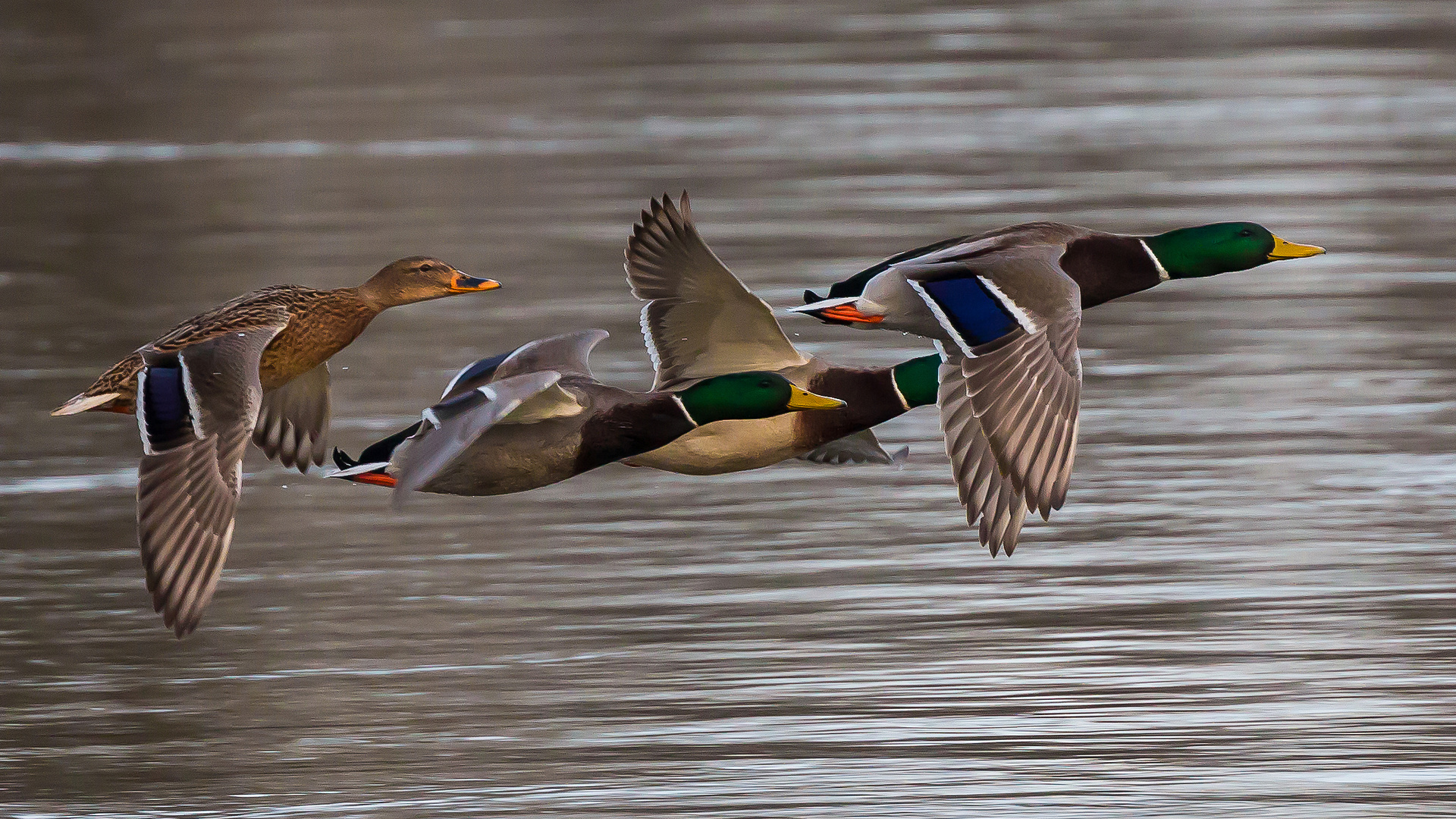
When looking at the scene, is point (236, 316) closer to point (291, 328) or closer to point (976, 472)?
point (291, 328)

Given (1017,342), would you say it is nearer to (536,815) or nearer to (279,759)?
(536,815)

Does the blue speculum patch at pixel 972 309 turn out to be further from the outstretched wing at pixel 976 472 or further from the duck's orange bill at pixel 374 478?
the duck's orange bill at pixel 374 478

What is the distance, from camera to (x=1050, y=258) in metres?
9.26

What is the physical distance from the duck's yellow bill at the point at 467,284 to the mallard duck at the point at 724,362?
519mm

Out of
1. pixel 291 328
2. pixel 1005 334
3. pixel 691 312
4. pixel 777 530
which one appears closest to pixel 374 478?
pixel 291 328

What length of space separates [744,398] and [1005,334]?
87 cm

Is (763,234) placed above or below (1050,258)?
below

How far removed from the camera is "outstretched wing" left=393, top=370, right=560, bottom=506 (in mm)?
8094

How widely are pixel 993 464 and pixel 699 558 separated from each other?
2.44 meters

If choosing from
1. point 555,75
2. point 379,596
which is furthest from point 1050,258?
point 555,75

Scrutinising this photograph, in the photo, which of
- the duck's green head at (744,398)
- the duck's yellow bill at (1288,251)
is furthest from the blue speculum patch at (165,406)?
the duck's yellow bill at (1288,251)

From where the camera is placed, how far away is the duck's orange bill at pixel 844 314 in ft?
29.0

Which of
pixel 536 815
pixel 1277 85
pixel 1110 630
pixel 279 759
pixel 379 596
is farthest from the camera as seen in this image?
pixel 1277 85

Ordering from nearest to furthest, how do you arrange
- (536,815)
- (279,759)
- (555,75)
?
(536,815) → (279,759) → (555,75)
